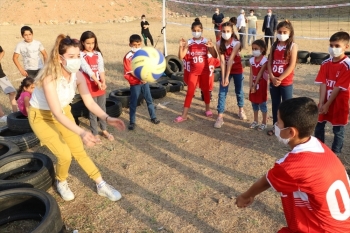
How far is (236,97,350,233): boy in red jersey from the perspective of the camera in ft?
7.55

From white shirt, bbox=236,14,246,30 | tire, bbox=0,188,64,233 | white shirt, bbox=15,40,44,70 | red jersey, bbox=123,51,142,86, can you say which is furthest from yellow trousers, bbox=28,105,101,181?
white shirt, bbox=236,14,246,30

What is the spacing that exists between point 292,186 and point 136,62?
13.0 feet

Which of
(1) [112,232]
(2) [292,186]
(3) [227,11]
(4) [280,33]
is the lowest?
(1) [112,232]

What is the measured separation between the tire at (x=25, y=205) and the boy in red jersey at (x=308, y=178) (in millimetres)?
2490

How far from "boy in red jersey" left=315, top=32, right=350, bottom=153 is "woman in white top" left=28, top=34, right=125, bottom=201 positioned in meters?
3.08

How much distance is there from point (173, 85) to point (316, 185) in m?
7.49

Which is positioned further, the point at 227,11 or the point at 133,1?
the point at 133,1

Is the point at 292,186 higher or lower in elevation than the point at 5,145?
higher

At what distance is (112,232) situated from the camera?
385cm

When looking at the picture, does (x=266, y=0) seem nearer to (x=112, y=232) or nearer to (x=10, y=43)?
(x=10, y=43)

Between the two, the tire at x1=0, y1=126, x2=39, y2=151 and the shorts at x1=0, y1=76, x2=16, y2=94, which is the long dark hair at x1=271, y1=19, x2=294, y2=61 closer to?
the tire at x1=0, y1=126, x2=39, y2=151

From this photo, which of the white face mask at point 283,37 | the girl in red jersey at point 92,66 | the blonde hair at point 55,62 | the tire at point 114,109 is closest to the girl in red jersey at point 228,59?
the white face mask at point 283,37

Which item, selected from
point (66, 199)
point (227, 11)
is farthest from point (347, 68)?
point (227, 11)

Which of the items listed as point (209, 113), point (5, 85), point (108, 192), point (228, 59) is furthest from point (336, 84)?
point (5, 85)
